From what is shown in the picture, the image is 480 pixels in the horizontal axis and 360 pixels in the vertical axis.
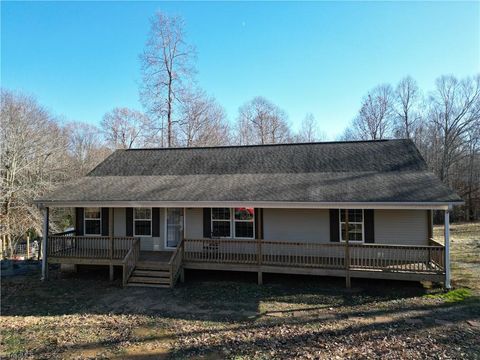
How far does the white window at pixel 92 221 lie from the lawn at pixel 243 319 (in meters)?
2.49

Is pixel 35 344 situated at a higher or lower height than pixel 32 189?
lower

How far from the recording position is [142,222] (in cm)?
1391

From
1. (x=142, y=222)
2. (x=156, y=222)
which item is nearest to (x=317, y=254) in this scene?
(x=156, y=222)

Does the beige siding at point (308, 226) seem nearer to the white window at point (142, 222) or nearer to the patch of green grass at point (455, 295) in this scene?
the white window at point (142, 222)

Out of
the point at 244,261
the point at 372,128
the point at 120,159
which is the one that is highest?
the point at 372,128

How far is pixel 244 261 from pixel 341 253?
3689 mm

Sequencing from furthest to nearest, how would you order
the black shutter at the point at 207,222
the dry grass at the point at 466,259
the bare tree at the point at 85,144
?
the bare tree at the point at 85,144, the black shutter at the point at 207,222, the dry grass at the point at 466,259

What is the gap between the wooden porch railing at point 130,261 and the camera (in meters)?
11.5

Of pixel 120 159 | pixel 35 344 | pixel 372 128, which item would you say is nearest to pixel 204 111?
pixel 120 159

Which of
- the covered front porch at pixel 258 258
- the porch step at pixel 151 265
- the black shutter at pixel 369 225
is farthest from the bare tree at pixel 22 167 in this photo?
the black shutter at pixel 369 225

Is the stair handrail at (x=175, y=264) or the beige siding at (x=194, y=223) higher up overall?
the beige siding at (x=194, y=223)

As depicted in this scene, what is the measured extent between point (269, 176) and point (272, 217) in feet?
6.75

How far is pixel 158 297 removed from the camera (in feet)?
33.8

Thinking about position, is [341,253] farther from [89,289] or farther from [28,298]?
[28,298]
